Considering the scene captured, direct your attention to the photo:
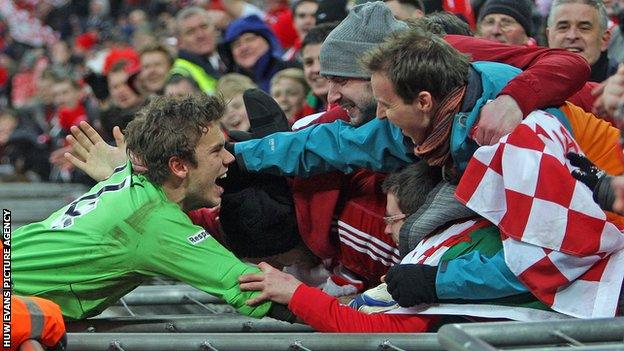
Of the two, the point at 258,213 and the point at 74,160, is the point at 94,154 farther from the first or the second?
the point at 258,213

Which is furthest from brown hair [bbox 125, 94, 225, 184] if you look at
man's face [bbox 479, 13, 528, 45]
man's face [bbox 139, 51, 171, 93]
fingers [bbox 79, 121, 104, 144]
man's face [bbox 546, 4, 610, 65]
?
man's face [bbox 139, 51, 171, 93]

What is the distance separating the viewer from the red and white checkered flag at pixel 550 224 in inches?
136

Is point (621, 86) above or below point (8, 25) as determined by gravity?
above

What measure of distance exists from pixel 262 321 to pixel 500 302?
85cm

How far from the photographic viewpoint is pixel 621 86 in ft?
11.3

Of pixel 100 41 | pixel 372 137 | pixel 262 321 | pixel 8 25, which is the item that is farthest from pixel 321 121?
pixel 8 25

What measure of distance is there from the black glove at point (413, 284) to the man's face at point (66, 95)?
8.33 metres

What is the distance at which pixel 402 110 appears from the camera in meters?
3.66

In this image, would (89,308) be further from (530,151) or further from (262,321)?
(530,151)

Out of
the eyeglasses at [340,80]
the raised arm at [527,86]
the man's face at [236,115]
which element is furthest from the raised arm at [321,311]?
the man's face at [236,115]

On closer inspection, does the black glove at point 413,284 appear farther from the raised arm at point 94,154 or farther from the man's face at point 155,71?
the man's face at point 155,71

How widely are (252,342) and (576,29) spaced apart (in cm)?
251

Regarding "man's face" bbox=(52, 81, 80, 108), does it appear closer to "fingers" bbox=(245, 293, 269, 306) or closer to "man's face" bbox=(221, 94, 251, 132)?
"man's face" bbox=(221, 94, 251, 132)

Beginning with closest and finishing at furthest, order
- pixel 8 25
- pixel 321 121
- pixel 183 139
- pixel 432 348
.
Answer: pixel 432 348 → pixel 183 139 → pixel 321 121 → pixel 8 25
